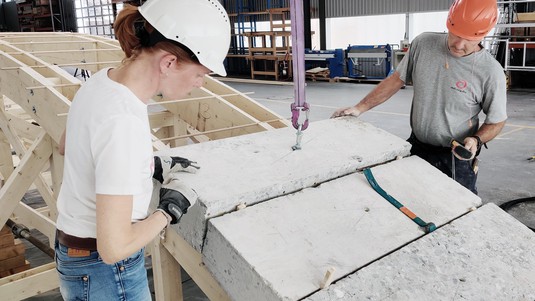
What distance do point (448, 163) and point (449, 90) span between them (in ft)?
1.52

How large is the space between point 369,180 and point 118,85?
4.01 ft

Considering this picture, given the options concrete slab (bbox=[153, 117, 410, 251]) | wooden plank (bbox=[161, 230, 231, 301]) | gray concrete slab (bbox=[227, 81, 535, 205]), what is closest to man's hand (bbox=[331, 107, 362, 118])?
concrete slab (bbox=[153, 117, 410, 251])

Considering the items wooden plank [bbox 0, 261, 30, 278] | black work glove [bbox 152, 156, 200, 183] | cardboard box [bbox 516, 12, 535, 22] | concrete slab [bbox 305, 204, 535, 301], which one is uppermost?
cardboard box [bbox 516, 12, 535, 22]

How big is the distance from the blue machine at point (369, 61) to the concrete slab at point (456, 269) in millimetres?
12285

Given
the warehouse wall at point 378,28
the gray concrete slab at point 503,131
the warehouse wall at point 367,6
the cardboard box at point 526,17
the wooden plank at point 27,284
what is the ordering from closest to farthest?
1. the wooden plank at point 27,284
2. the gray concrete slab at point 503,131
3. the cardboard box at point 526,17
4. the warehouse wall at point 367,6
5. the warehouse wall at point 378,28

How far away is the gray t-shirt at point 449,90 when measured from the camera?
267 centimetres

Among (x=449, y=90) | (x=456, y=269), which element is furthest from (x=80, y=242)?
(x=449, y=90)

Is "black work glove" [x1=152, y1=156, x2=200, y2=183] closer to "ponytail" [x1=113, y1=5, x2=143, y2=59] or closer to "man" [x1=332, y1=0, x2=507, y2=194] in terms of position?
"ponytail" [x1=113, y1=5, x2=143, y2=59]

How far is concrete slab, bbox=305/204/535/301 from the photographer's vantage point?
1.54 meters

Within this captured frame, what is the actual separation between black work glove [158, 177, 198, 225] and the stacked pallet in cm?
299

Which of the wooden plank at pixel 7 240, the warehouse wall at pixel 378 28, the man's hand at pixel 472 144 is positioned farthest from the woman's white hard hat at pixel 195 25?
the warehouse wall at pixel 378 28

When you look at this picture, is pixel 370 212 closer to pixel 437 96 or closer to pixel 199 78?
pixel 199 78

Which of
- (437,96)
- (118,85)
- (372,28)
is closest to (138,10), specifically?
(118,85)

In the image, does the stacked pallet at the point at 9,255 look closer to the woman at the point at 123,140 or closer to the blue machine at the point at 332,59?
the woman at the point at 123,140
